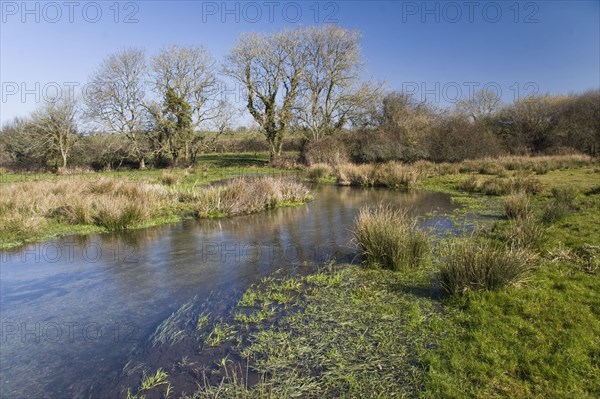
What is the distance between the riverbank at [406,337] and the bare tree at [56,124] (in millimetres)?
33350

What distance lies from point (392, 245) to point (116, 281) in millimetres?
5305

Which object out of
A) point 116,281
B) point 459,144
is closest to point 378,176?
point 459,144

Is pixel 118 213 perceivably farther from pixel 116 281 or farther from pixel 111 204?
pixel 116 281

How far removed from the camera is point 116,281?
707 centimetres

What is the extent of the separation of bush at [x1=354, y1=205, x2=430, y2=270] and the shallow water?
97cm

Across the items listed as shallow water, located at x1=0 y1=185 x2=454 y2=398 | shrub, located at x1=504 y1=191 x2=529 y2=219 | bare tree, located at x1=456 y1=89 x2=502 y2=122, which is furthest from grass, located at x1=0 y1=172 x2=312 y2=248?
bare tree, located at x1=456 y1=89 x2=502 y2=122

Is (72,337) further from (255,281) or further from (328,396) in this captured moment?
(328,396)

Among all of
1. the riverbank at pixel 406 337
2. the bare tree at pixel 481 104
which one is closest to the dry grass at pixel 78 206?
the riverbank at pixel 406 337

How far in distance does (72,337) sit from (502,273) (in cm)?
612

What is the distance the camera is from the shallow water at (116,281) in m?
4.37

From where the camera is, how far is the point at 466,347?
4.23 metres

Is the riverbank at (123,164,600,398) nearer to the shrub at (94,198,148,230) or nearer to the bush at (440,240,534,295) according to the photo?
the bush at (440,240,534,295)

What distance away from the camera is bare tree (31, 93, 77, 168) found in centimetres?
3219

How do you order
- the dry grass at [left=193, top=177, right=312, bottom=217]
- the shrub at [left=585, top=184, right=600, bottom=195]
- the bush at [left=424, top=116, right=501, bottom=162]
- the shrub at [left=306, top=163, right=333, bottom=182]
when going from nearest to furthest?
1. the dry grass at [left=193, top=177, right=312, bottom=217]
2. the shrub at [left=585, top=184, right=600, bottom=195]
3. the shrub at [left=306, top=163, right=333, bottom=182]
4. the bush at [left=424, top=116, right=501, bottom=162]
